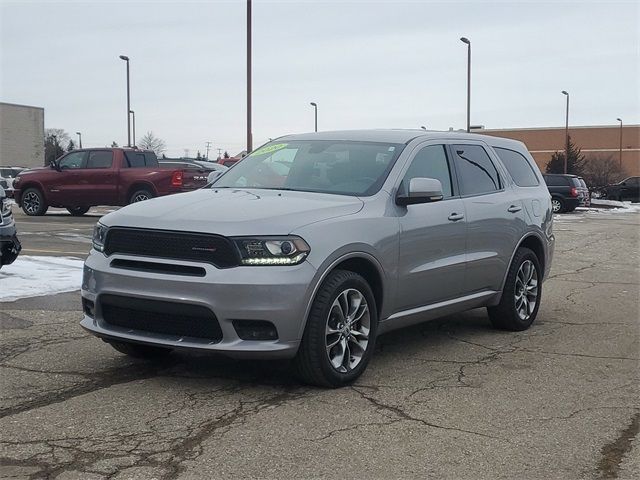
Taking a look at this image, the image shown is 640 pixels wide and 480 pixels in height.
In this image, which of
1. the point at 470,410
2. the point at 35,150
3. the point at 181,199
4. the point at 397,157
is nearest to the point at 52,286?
the point at 181,199

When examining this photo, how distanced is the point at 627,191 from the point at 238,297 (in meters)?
46.7

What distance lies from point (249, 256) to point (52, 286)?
4.93 metres

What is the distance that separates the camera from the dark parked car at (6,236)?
898cm

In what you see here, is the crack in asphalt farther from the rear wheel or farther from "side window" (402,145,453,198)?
the rear wheel

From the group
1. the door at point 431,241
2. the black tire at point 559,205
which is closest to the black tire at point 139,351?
the door at point 431,241

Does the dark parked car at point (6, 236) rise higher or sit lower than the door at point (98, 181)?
lower

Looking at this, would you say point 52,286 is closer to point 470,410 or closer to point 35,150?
point 470,410

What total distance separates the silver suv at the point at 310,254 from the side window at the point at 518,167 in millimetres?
687

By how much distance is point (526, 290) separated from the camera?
778 cm

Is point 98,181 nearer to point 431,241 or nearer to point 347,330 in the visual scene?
point 431,241

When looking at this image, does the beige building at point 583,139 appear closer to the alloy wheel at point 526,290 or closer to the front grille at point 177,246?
the alloy wheel at point 526,290

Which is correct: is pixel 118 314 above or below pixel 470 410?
above

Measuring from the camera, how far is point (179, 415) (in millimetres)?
4797

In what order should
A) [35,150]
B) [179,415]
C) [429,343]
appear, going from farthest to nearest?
[35,150] < [429,343] < [179,415]
